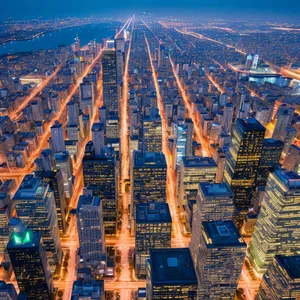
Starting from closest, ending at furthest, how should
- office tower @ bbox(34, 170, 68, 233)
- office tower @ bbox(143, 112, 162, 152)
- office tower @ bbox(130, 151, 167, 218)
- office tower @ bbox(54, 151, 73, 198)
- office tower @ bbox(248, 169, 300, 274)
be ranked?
office tower @ bbox(248, 169, 300, 274) < office tower @ bbox(34, 170, 68, 233) < office tower @ bbox(130, 151, 167, 218) < office tower @ bbox(54, 151, 73, 198) < office tower @ bbox(143, 112, 162, 152)

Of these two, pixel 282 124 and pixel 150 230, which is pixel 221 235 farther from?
pixel 282 124

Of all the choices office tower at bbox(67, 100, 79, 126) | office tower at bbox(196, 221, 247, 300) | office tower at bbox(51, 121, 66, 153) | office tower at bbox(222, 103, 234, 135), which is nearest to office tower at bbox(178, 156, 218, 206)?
office tower at bbox(196, 221, 247, 300)

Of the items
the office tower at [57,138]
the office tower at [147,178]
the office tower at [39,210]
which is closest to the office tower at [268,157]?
the office tower at [147,178]

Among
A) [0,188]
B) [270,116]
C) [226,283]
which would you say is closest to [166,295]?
[226,283]

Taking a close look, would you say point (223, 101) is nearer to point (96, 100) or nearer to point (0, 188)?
point (96, 100)

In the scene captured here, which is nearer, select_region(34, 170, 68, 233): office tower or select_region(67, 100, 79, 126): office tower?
select_region(34, 170, 68, 233): office tower

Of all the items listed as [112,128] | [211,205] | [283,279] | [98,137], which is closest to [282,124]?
[112,128]

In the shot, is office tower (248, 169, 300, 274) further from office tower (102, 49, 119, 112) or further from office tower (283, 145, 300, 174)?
office tower (102, 49, 119, 112)
